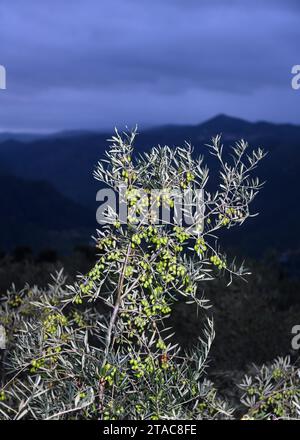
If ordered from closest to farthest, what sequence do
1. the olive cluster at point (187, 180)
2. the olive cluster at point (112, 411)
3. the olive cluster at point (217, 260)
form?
1. the olive cluster at point (112, 411)
2. the olive cluster at point (217, 260)
3. the olive cluster at point (187, 180)

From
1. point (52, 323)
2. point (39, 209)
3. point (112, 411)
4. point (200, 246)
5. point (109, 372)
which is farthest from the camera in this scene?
point (39, 209)

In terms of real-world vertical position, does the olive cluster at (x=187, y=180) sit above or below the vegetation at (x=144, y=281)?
above

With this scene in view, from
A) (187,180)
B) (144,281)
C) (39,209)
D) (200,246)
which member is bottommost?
(39,209)

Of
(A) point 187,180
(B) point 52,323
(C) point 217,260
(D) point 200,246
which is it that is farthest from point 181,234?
(B) point 52,323

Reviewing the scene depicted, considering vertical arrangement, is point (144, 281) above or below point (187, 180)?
below

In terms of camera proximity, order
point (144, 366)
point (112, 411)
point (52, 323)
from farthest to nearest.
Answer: point (52, 323) < point (144, 366) < point (112, 411)

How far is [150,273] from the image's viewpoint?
568 centimetres

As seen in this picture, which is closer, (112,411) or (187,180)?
(112,411)

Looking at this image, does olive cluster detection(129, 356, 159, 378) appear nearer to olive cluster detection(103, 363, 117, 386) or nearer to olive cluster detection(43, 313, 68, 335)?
olive cluster detection(103, 363, 117, 386)

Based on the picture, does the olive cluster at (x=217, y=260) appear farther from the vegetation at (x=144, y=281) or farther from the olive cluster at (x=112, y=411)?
the olive cluster at (x=112, y=411)

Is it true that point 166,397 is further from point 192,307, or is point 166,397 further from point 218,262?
point 192,307

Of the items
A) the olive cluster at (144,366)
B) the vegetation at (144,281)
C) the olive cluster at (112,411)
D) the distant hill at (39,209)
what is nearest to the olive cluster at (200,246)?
the vegetation at (144,281)

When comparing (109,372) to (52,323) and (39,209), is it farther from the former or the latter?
(39,209)

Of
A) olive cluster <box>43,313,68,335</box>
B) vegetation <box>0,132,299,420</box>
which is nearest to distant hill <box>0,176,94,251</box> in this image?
olive cluster <box>43,313,68,335</box>
